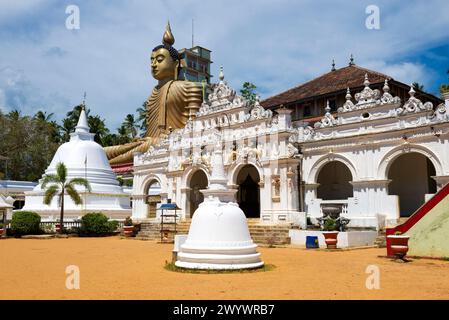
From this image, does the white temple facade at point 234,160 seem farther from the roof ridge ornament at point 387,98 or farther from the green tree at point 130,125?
the green tree at point 130,125

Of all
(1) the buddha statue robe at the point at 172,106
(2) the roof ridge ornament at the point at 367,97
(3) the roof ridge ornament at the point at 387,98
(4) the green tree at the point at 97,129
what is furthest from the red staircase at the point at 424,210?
(4) the green tree at the point at 97,129

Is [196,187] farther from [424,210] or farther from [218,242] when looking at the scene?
[218,242]

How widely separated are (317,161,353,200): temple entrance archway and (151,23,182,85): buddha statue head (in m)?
21.4

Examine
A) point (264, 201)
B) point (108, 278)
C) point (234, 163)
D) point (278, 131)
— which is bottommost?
point (108, 278)

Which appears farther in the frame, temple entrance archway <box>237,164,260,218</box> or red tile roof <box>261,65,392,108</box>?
temple entrance archway <box>237,164,260,218</box>

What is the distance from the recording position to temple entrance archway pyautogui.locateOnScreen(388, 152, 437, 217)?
2389cm

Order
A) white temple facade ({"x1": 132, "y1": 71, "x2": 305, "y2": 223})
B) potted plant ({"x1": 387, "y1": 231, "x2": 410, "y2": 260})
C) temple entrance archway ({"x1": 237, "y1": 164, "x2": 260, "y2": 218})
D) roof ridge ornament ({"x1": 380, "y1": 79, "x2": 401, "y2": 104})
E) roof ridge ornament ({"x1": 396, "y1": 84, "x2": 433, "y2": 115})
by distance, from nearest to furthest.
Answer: potted plant ({"x1": 387, "y1": 231, "x2": 410, "y2": 260}) → roof ridge ornament ({"x1": 396, "y1": 84, "x2": 433, "y2": 115}) → roof ridge ornament ({"x1": 380, "y1": 79, "x2": 401, "y2": 104}) → white temple facade ({"x1": 132, "y1": 71, "x2": 305, "y2": 223}) → temple entrance archway ({"x1": 237, "y1": 164, "x2": 260, "y2": 218})

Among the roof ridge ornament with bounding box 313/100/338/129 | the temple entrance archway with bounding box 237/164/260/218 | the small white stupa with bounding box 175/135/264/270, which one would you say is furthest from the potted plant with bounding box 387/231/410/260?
the temple entrance archway with bounding box 237/164/260/218

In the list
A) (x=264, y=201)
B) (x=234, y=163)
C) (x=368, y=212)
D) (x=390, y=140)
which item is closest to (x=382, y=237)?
(x=368, y=212)

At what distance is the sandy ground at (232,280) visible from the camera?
8.48 meters

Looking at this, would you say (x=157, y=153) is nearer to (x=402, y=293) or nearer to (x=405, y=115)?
(x=405, y=115)

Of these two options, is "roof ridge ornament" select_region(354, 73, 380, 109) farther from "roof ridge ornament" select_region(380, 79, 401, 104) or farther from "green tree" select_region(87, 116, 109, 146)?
"green tree" select_region(87, 116, 109, 146)
